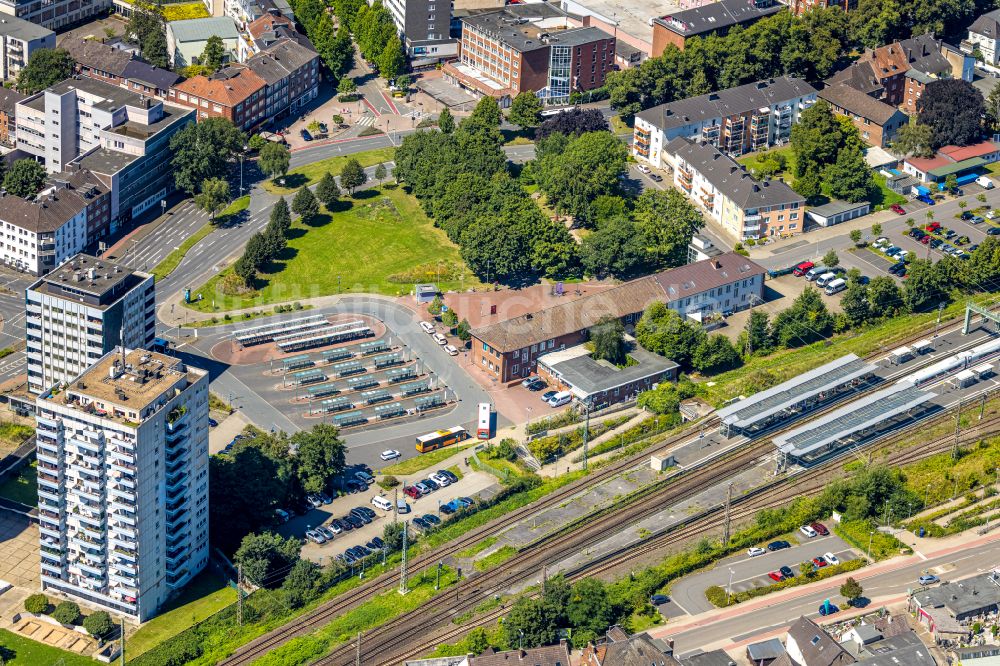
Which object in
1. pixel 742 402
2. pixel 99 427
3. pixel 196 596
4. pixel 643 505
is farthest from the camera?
pixel 742 402

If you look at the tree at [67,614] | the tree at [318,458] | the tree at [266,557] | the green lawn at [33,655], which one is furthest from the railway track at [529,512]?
the tree at [67,614]

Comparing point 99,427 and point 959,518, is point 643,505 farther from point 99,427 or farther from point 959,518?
point 99,427

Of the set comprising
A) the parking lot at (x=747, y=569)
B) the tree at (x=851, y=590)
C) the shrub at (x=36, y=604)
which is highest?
the tree at (x=851, y=590)

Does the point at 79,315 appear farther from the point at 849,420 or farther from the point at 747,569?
the point at 849,420

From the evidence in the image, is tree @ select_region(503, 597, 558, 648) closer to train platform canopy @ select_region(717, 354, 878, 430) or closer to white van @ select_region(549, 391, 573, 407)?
white van @ select_region(549, 391, 573, 407)

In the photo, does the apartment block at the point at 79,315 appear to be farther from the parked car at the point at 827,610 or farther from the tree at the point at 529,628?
the parked car at the point at 827,610

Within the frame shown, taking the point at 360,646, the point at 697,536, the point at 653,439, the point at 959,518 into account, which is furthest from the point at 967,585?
the point at 360,646

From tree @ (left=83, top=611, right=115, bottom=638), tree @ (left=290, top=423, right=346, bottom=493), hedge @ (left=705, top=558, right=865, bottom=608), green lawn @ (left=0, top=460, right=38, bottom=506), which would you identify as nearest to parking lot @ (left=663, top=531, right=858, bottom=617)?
hedge @ (left=705, top=558, right=865, bottom=608)
